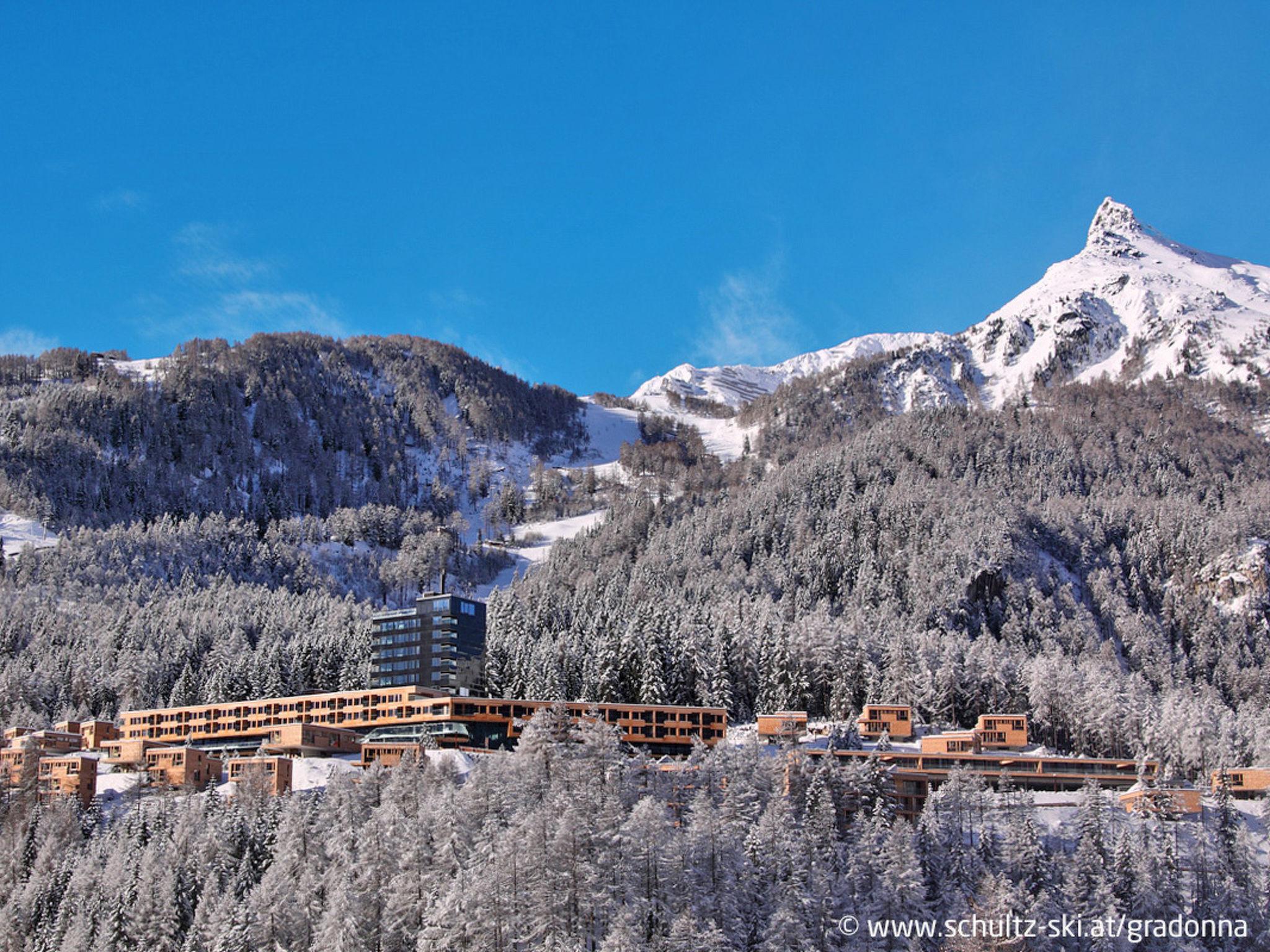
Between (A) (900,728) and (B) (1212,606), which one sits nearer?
(A) (900,728)

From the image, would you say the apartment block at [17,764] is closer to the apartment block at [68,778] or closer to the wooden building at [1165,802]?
the apartment block at [68,778]

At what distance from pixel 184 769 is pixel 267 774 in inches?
361

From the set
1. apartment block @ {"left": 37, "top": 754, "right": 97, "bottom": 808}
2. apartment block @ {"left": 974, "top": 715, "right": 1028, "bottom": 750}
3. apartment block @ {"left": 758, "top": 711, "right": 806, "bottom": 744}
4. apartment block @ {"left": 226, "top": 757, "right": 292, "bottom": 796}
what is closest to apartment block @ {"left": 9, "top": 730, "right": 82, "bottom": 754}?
apartment block @ {"left": 37, "top": 754, "right": 97, "bottom": 808}

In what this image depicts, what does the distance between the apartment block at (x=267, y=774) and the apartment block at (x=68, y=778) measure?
11.2m

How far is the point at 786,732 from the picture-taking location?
352 ft

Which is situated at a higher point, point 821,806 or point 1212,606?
point 1212,606

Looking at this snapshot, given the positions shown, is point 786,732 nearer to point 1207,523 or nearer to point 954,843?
point 954,843

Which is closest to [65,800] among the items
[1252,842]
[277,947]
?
[277,947]

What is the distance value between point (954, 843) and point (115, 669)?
9576cm

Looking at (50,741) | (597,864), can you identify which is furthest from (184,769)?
(597,864)

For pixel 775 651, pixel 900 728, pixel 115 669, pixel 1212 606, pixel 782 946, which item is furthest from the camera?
pixel 1212 606

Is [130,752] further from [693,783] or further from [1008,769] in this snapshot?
[1008,769]

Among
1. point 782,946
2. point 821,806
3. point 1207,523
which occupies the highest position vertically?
point 1207,523

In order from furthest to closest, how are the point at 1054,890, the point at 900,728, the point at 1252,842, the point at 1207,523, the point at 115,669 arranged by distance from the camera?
the point at 1207,523 < the point at 115,669 < the point at 900,728 < the point at 1252,842 < the point at 1054,890
